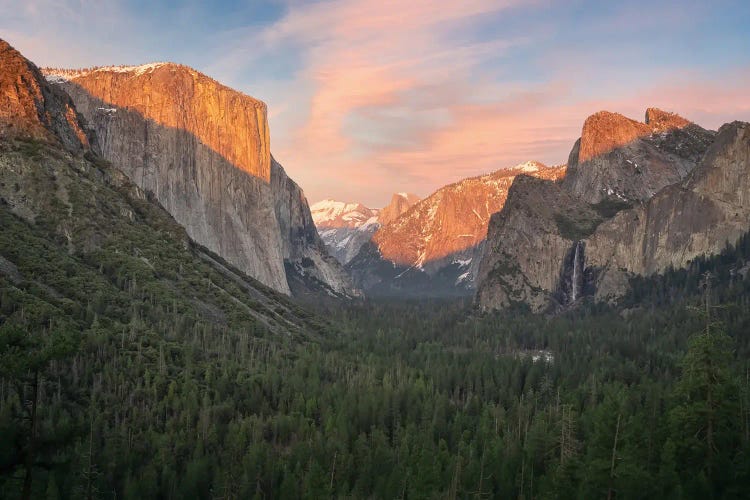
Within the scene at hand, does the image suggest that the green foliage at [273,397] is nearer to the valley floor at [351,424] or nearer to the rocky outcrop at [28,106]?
the valley floor at [351,424]

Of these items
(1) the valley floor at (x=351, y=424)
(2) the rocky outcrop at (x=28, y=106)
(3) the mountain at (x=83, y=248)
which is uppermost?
(2) the rocky outcrop at (x=28, y=106)

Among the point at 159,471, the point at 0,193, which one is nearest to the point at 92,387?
the point at 159,471

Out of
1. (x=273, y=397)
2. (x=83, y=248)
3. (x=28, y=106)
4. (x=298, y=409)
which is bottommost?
(x=298, y=409)

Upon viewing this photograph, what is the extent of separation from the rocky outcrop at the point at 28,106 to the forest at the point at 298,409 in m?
30.0

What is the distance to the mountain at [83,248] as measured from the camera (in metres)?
108

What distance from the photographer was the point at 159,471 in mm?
73125

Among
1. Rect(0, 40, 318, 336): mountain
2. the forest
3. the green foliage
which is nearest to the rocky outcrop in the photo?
Rect(0, 40, 318, 336): mountain

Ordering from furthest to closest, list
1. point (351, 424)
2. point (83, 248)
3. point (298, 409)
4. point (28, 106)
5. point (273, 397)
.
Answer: point (28, 106) → point (83, 248) → point (273, 397) → point (298, 409) → point (351, 424)

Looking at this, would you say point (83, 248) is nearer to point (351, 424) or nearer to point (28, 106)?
point (28, 106)

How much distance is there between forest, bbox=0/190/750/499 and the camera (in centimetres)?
4691

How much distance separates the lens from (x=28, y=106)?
14675 cm

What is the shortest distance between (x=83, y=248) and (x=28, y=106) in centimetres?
3874

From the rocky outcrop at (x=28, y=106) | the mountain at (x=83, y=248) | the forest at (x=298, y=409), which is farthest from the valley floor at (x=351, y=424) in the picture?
the rocky outcrop at (x=28, y=106)

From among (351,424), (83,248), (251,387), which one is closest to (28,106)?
(83,248)
